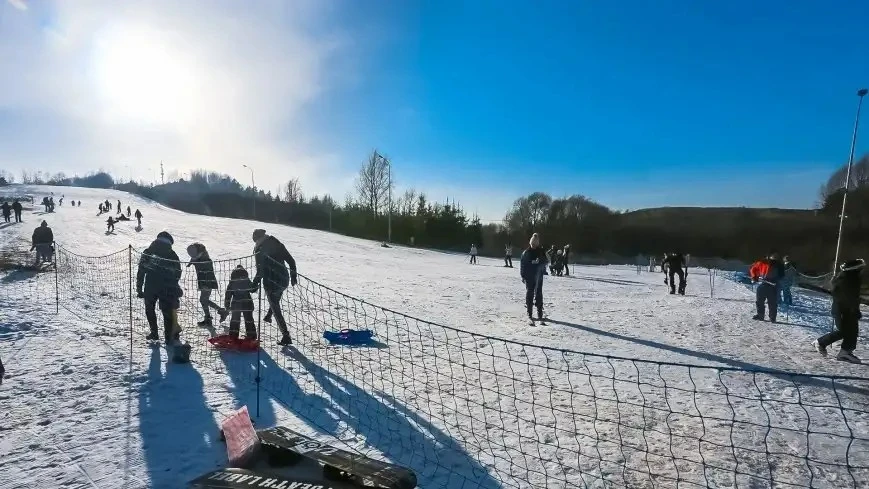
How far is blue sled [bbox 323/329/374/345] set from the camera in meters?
7.99

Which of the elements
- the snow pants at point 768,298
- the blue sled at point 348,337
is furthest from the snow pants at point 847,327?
the blue sled at point 348,337

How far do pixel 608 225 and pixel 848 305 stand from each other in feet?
225

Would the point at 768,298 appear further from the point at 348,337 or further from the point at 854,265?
the point at 348,337

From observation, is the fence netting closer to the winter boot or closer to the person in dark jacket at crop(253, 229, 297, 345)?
Answer: the person in dark jacket at crop(253, 229, 297, 345)

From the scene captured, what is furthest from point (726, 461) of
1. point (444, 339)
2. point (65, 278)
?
point (65, 278)

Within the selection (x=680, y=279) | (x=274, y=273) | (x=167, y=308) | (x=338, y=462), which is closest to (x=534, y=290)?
(x=274, y=273)

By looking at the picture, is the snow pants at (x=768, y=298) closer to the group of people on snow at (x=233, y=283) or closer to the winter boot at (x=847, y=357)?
the winter boot at (x=847, y=357)

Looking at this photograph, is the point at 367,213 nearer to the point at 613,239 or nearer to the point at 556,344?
the point at 613,239

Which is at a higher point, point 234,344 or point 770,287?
point 770,287

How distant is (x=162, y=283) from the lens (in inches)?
283

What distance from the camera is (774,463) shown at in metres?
4.05

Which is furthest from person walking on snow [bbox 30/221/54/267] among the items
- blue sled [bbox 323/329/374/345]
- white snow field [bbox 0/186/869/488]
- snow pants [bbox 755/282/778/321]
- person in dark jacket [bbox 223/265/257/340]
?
snow pants [bbox 755/282/778/321]

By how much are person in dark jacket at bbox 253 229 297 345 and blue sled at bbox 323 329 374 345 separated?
72cm

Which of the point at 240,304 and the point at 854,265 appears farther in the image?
the point at 240,304
